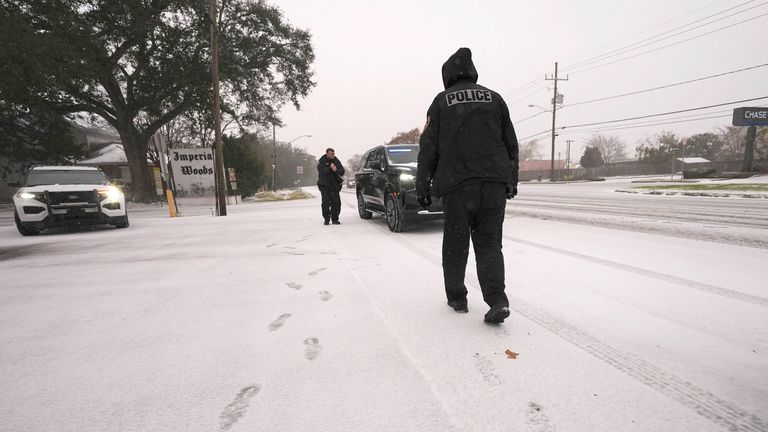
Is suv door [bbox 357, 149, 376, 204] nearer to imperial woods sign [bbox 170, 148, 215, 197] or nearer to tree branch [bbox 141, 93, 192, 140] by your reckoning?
imperial woods sign [bbox 170, 148, 215, 197]

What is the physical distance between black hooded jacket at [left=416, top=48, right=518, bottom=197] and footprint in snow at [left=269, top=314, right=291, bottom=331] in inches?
58.3

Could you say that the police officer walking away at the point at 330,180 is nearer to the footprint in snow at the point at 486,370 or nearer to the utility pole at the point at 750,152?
the footprint in snow at the point at 486,370

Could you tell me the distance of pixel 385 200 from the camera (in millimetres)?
7012

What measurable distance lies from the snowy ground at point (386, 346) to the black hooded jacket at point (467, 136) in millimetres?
1046

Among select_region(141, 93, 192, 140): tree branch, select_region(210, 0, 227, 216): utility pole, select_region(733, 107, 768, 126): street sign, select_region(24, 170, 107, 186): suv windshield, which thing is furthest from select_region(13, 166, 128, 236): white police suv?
select_region(733, 107, 768, 126): street sign

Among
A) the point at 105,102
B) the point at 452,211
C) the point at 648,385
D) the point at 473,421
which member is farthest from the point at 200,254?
the point at 105,102

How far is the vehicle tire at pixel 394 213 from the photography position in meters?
6.37

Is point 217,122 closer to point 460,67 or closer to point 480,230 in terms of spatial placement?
point 460,67

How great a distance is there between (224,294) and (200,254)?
7.36 ft

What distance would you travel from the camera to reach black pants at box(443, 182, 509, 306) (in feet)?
8.04

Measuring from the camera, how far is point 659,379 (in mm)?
1710

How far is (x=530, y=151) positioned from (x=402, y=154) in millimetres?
130196

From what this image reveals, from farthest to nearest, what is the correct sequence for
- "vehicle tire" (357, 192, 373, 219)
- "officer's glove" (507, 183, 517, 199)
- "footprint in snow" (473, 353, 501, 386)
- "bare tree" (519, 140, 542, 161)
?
"bare tree" (519, 140, 542, 161) → "vehicle tire" (357, 192, 373, 219) → "officer's glove" (507, 183, 517, 199) → "footprint in snow" (473, 353, 501, 386)

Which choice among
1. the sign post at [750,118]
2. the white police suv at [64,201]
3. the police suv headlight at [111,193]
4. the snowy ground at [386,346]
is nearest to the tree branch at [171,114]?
the white police suv at [64,201]
